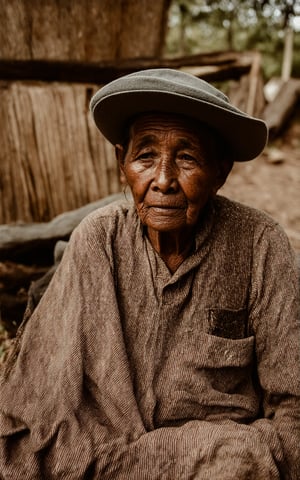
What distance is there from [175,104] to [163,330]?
93 cm

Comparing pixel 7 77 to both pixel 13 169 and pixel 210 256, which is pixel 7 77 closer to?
pixel 13 169

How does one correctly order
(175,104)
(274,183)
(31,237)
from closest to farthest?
1. (175,104)
2. (31,237)
3. (274,183)

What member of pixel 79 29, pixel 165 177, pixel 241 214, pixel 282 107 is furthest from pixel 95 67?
pixel 282 107

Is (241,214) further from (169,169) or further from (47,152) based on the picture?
(47,152)

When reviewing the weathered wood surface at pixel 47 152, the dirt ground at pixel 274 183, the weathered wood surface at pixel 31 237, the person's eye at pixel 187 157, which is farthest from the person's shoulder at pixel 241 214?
the dirt ground at pixel 274 183

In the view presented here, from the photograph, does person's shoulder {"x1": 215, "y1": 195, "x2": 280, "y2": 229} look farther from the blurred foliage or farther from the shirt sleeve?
the blurred foliage

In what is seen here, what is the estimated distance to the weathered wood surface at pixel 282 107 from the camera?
6676 millimetres

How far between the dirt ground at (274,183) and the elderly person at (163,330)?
117 inches

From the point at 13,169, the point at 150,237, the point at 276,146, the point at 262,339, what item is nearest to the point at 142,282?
the point at 150,237

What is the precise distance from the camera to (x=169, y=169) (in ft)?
6.38

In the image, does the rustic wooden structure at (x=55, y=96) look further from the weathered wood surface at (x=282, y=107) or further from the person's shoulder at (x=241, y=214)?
the weathered wood surface at (x=282, y=107)

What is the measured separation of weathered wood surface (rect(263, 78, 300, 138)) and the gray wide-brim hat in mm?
4705

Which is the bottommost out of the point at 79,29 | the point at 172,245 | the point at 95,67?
the point at 172,245

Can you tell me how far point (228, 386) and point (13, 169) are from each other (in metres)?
2.51
